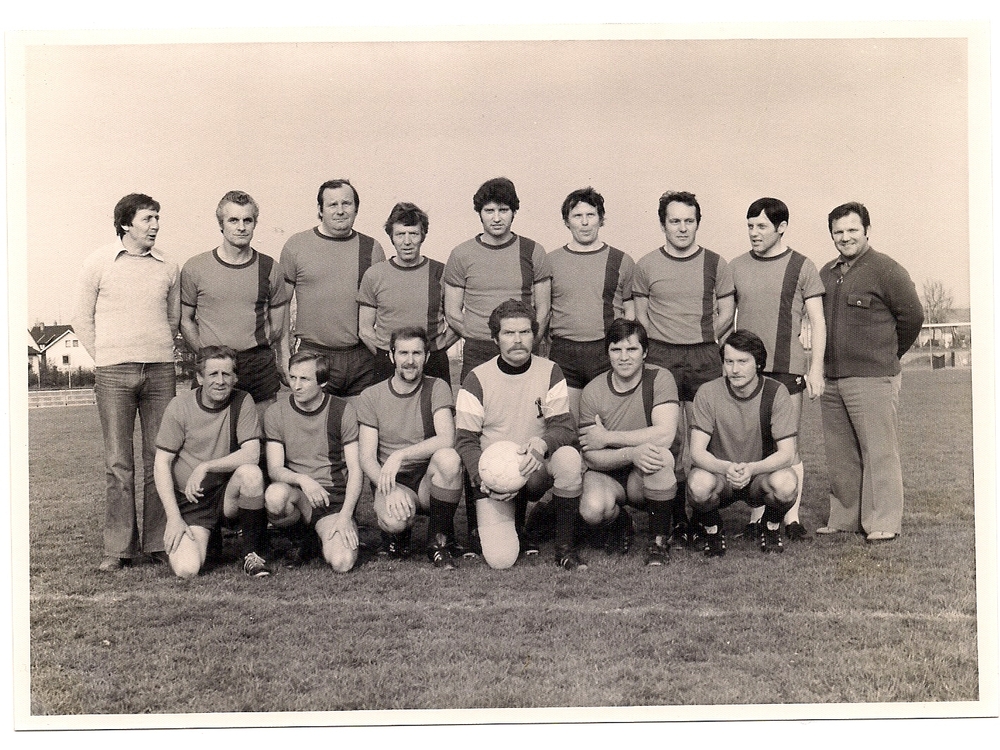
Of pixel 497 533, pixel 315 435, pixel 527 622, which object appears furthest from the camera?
pixel 315 435

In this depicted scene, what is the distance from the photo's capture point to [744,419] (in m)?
5.00

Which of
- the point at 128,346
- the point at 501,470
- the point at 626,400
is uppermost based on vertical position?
the point at 128,346

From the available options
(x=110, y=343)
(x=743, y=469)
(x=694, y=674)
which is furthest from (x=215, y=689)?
(x=743, y=469)

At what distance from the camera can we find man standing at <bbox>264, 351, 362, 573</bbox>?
16.2 ft

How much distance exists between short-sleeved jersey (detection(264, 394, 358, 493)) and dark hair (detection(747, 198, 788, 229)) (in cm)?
255

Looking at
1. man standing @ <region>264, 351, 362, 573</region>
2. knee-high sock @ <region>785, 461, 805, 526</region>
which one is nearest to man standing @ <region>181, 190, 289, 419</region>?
man standing @ <region>264, 351, 362, 573</region>

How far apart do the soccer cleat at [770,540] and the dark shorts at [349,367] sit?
2.36 m

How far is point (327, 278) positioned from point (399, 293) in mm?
424

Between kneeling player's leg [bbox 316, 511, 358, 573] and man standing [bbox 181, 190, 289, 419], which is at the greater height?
man standing [bbox 181, 190, 289, 419]

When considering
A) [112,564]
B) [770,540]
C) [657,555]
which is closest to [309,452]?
[112,564]

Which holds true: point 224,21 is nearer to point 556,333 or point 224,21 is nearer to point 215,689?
point 556,333

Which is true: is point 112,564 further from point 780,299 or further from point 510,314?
point 780,299

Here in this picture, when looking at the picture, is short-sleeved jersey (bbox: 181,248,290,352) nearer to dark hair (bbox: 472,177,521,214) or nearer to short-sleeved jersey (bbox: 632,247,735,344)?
dark hair (bbox: 472,177,521,214)

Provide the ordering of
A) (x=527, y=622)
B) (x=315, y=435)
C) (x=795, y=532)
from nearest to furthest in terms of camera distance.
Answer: (x=527, y=622) → (x=315, y=435) → (x=795, y=532)
